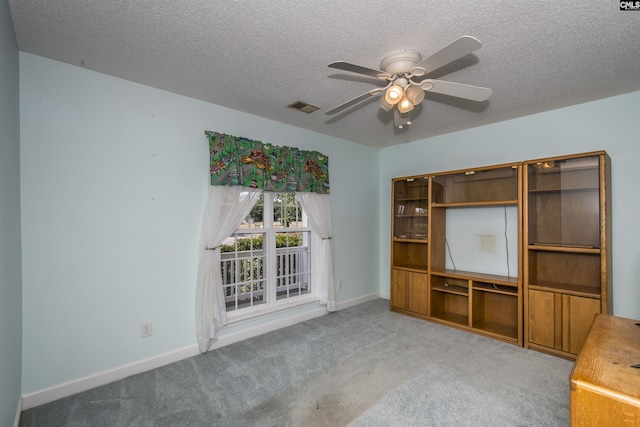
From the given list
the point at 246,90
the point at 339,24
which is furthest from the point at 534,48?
the point at 246,90

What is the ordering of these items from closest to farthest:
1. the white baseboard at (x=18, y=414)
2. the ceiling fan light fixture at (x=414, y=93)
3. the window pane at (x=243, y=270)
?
the white baseboard at (x=18, y=414), the ceiling fan light fixture at (x=414, y=93), the window pane at (x=243, y=270)

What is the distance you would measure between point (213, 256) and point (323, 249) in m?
1.52

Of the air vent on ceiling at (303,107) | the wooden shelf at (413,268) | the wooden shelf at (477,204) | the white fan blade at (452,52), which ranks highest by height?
the air vent on ceiling at (303,107)

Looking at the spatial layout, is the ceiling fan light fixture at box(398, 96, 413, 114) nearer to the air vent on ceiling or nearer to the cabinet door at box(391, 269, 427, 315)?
the air vent on ceiling

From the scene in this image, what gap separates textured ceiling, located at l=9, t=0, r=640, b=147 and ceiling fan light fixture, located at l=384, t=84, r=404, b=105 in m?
0.32

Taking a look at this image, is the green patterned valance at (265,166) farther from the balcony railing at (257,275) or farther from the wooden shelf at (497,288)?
the wooden shelf at (497,288)

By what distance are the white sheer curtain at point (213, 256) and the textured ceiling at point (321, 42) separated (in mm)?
1023

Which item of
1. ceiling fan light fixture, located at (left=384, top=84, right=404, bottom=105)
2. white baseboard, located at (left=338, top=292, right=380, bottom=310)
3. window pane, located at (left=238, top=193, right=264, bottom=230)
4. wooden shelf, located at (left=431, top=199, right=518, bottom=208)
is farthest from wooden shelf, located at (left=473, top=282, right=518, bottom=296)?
window pane, located at (left=238, top=193, right=264, bottom=230)

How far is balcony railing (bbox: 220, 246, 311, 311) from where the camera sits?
132 inches

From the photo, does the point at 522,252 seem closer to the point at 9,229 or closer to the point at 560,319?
the point at 560,319

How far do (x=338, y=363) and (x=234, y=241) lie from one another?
168 centimetres

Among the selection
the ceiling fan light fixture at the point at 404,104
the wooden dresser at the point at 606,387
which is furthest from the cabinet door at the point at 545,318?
the ceiling fan light fixture at the point at 404,104

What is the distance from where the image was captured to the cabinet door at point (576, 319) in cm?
266

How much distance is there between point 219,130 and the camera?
3.10 meters
